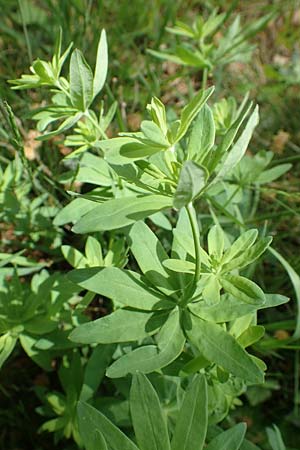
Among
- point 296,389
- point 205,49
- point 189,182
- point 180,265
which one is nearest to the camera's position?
point 189,182

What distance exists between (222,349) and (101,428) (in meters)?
0.27

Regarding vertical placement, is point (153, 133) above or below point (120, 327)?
above

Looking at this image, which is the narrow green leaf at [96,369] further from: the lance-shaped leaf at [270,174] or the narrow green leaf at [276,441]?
the lance-shaped leaf at [270,174]

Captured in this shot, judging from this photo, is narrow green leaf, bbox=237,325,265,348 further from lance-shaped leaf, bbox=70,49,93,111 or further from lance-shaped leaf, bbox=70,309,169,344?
lance-shaped leaf, bbox=70,49,93,111

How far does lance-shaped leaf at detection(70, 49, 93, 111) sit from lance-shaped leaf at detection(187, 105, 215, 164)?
26cm

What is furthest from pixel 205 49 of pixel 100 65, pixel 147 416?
pixel 147 416

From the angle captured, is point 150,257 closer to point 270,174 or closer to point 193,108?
point 193,108

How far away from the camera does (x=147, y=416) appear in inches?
39.9

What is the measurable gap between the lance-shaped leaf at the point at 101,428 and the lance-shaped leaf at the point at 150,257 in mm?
274

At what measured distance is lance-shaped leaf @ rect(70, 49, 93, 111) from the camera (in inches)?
43.0

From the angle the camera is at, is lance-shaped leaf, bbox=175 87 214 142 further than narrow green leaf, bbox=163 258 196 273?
No

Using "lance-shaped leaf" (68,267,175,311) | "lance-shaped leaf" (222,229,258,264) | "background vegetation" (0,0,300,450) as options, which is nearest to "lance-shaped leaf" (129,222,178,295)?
"lance-shaped leaf" (68,267,175,311)

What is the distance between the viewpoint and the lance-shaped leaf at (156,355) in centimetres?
104

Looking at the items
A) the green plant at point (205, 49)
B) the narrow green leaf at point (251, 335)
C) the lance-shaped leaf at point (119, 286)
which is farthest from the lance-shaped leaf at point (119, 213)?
the green plant at point (205, 49)
